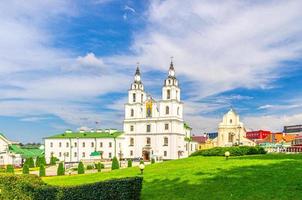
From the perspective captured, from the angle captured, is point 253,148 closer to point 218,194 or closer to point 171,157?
point 218,194

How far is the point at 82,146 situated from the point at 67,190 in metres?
83.3

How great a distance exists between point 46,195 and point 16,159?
7375 centimetres

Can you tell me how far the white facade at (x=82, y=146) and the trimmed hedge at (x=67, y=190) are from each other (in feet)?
251

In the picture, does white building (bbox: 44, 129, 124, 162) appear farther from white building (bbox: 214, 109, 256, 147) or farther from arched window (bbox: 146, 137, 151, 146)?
white building (bbox: 214, 109, 256, 147)

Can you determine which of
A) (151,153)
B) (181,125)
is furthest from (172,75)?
(151,153)

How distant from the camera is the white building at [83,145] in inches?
3794

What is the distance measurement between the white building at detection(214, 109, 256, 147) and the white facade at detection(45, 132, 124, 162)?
85.0 feet

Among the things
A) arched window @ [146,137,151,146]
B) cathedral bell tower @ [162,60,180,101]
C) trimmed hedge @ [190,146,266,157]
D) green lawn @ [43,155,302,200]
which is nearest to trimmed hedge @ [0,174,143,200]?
green lawn @ [43,155,302,200]

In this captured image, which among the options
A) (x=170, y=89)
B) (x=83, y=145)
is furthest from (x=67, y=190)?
(x=83, y=145)

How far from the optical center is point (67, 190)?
16562 mm

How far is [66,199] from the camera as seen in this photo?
54.1 ft

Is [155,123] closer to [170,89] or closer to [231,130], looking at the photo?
[170,89]

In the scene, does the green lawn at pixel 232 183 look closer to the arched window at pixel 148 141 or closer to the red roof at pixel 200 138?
the arched window at pixel 148 141

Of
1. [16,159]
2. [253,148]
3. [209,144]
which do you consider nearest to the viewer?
[253,148]
